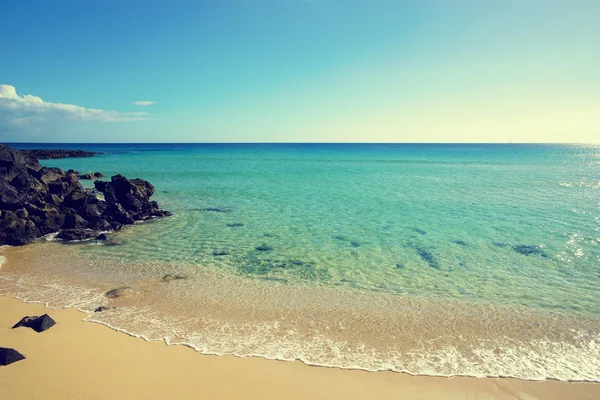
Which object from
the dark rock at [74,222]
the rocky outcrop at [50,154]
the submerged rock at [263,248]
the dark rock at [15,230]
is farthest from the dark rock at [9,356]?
the rocky outcrop at [50,154]

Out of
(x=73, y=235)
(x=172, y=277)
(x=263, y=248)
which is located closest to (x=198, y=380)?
(x=172, y=277)

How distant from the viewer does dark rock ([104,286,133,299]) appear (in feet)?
41.7

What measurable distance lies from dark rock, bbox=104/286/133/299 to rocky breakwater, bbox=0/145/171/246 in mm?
9172

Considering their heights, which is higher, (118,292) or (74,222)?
(74,222)

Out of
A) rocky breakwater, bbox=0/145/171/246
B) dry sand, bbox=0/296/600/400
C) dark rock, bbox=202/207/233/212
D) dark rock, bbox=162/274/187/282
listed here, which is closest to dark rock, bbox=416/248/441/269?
dry sand, bbox=0/296/600/400

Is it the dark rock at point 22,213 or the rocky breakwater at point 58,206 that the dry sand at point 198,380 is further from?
the dark rock at point 22,213

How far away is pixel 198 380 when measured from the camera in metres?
8.20

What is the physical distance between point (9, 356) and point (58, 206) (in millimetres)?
19740

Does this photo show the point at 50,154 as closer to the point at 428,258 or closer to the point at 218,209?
the point at 218,209

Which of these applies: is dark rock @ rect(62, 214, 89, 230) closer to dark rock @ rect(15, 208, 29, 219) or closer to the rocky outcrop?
dark rock @ rect(15, 208, 29, 219)

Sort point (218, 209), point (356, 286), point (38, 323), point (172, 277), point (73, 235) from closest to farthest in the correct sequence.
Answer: point (38, 323), point (356, 286), point (172, 277), point (73, 235), point (218, 209)

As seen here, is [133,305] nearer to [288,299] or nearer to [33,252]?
[288,299]

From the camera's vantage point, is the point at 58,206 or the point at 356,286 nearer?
the point at 356,286

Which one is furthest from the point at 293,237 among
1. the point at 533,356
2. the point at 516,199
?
the point at 516,199
